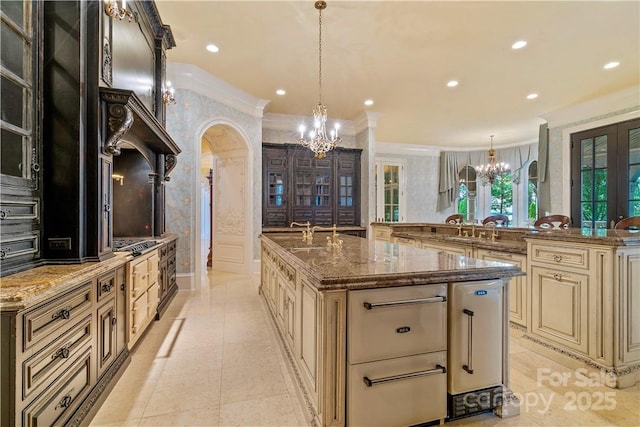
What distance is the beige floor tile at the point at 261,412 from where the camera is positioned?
1754 mm

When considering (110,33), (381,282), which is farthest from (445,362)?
(110,33)

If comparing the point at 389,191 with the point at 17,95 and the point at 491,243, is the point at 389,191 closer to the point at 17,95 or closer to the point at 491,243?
the point at 491,243

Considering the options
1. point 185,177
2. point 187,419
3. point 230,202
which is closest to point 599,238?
point 187,419

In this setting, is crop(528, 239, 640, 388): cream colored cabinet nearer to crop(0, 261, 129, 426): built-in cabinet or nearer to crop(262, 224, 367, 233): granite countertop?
crop(0, 261, 129, 426): built-in cabinet

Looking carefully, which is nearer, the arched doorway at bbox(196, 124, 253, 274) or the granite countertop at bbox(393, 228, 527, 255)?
the granite countertop at bbox(393, 228, 527, 255)

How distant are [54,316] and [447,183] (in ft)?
31.9

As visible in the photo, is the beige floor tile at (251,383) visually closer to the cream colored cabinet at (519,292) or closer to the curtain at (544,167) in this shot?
the cream colored cabinet at (519,292)

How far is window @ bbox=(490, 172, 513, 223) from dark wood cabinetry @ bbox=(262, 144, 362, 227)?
5160 mm

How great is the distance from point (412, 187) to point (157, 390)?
853 cm

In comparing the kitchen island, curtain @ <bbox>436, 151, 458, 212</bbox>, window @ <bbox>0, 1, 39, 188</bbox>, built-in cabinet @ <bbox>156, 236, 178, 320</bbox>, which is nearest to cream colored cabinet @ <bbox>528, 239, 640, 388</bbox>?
the kitchen island

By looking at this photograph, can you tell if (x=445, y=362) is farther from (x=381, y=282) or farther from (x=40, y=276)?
(x=40, y=276)

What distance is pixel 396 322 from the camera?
61.7 inches

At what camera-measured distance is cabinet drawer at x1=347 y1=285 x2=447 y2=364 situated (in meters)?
1.50

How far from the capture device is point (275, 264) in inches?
116
